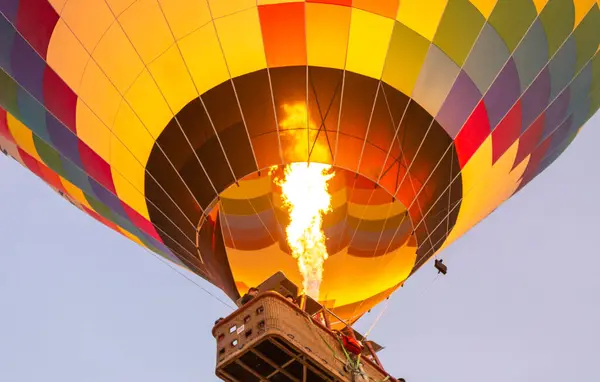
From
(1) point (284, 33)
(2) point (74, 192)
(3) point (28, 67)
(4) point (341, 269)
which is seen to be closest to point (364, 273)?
(4) point (341, 269)

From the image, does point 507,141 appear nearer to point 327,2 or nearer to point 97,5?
point 327,2

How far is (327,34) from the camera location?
9859 millimetres

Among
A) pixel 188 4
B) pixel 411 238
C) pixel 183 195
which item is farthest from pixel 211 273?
pixel 188 4

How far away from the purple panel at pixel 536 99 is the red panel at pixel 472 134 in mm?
606

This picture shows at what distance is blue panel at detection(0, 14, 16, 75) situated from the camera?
10.6m

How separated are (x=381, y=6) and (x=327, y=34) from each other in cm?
59

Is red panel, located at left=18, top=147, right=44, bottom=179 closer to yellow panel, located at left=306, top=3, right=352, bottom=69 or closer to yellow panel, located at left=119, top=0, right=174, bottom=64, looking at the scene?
yellow panel, located at left=119, top=0, right=174, bottom=64

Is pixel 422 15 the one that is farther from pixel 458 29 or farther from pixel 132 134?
pixel 132 134

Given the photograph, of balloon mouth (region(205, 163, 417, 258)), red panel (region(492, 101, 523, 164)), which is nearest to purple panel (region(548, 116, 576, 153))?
red panel (region(492, 101, 523, 164))

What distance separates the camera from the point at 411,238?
1123 cm

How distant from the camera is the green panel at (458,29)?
1006cm

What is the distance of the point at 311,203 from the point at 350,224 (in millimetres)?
746

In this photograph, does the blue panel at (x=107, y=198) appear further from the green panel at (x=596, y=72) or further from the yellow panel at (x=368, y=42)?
the green panel at (x=596, y=72)

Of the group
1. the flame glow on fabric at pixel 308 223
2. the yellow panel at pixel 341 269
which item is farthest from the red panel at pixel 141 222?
the flame glow on fabric at pixel 308 223
